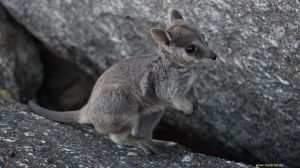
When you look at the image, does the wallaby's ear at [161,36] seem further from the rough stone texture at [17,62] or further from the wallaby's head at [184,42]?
the rough stone texture at [17,62]

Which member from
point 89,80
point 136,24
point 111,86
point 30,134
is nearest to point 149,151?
point 111,86

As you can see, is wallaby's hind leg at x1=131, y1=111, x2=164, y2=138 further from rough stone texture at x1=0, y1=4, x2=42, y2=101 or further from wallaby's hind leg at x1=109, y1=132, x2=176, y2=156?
rough stone texture at x1=0, y1=4, x2=42, y2=101

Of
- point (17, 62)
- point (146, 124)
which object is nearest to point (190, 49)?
point (146, 124)

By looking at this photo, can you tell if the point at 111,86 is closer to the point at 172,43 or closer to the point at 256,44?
the point at 172,43

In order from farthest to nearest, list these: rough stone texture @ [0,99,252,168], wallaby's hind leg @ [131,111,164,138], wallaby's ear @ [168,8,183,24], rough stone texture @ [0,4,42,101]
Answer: rough stone texture @ [0,4,42,101], wallaby's hind leg @ [131,111,164,138], wallaby's ear @ [168,8,183,24], rough stone texture @ [0,99,252,168]

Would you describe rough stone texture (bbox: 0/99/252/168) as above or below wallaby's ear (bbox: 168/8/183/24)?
below

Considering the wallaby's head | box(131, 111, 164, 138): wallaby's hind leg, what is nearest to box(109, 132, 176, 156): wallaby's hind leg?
box(131, 111, 164, 138): wallaby's hind leg

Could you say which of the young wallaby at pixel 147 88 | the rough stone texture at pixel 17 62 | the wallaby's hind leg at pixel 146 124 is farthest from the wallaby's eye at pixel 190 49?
the rough stone texture at pixel 17 62
